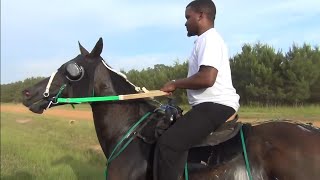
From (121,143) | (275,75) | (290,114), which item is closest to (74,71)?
(121,143)

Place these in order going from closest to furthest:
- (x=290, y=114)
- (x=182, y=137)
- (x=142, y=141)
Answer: (x=182, y=137) < (x=142, y=141) < (x=290, y=114)

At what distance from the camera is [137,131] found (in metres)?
4.82

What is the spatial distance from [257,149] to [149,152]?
3.60 ft

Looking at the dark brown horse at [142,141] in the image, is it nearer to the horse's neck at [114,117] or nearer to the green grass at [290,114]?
the horse's neck at [114,117]

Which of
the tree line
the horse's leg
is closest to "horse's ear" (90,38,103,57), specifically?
the horse's leg

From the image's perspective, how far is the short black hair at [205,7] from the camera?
4.57 meters

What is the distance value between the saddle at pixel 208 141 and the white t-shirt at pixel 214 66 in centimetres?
23

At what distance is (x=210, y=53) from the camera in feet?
14.1

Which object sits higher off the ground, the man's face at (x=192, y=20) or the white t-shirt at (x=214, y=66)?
the man's face at (x=192, y=20)

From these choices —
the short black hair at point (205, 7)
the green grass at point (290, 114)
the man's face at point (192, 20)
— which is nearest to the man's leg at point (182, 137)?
the man's face at point (192, 20)

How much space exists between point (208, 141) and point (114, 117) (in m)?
1.15

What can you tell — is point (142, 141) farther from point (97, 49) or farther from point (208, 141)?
point (97, 49)

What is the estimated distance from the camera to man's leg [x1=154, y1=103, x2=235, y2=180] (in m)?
4.36

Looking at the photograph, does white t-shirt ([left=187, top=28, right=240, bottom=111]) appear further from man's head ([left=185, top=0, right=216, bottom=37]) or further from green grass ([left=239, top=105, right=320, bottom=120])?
green grass ([left=239, top=105, right=320, bottom=120])
